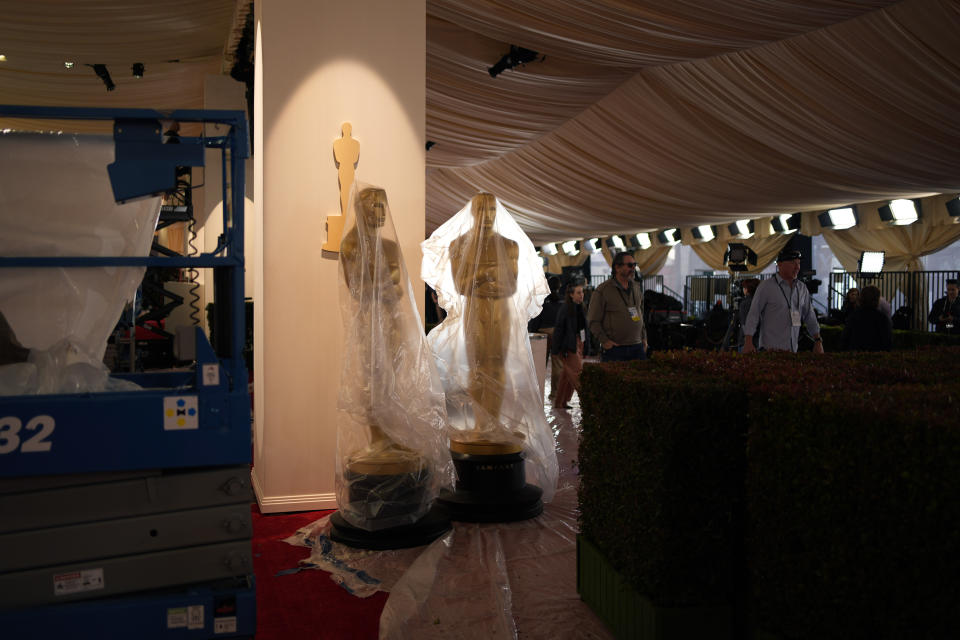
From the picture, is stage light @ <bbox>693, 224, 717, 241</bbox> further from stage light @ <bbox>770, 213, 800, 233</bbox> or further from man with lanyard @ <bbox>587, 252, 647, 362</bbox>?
man with lanyard @ <bbox>587, 252, 647, 362</bbox>

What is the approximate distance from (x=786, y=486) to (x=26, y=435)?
1.89 m

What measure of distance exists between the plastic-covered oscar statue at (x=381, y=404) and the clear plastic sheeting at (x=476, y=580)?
0.46 ft

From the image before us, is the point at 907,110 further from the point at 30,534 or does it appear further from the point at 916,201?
the point at 30,534

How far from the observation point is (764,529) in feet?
6.67

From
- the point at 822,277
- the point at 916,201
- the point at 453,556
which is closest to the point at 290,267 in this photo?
the point at 453,556

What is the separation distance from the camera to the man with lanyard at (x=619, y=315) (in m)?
5.76

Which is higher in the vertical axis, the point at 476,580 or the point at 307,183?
the point at 307,183

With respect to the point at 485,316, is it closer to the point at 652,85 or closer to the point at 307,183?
the point at 307,183

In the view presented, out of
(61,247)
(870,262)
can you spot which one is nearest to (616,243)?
(870,262)

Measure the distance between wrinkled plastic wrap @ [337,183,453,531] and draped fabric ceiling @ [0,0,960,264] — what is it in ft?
6.75

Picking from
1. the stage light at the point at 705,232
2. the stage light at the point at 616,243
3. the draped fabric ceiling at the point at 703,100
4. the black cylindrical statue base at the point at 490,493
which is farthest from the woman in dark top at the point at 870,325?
the stage light at the point at 616,243

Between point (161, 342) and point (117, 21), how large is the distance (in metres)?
3.08

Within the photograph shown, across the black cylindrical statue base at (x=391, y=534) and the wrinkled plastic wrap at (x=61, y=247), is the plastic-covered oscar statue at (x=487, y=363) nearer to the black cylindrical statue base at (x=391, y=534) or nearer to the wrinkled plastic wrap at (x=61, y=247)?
the black cylindrical statue base at (x=391, y=534)

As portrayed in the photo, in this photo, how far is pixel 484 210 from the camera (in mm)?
3834
